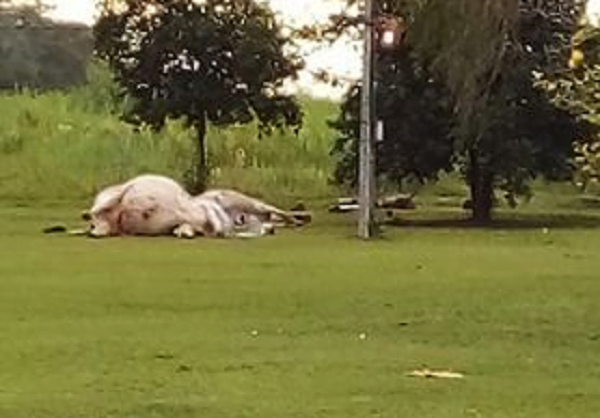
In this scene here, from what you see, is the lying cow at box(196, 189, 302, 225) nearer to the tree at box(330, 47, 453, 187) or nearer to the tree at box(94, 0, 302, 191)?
the tree at box(330, 47, 453, 187)

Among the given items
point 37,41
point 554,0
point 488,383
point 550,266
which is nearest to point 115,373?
point 488,383

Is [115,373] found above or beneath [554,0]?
beneath

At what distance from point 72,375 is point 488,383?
2385 millimetres

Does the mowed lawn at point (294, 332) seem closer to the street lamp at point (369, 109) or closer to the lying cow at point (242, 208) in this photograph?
the street lamp at point (369, 109)

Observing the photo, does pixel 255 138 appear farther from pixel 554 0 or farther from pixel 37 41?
pixel 554 0

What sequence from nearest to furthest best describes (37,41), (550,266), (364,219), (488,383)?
(488,383) < (550,266) < (364,219) < (37,41)

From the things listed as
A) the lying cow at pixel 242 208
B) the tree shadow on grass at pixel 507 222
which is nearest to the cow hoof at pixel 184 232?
the lying cow at pixel 242 208

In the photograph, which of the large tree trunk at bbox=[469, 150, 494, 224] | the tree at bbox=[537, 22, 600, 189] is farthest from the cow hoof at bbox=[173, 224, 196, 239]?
the tree at bbox=[537, 22, 600, 189]

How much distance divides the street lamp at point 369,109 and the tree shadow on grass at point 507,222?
10.9ft

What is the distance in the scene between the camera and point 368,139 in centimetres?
2905

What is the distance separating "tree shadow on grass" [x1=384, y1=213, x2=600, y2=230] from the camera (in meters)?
33.0

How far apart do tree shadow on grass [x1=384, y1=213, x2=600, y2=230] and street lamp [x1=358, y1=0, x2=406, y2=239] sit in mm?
3321

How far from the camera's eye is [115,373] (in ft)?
36.3

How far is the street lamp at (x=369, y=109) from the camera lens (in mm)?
28562
